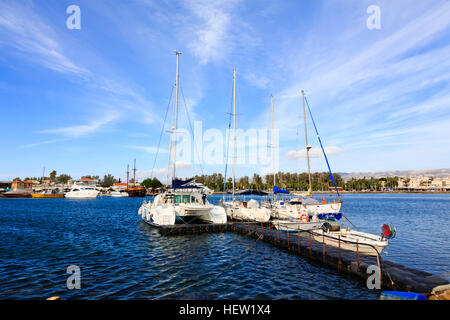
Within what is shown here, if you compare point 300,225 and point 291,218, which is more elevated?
point 291,218

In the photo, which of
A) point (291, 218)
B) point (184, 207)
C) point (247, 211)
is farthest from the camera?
point (247, 211)

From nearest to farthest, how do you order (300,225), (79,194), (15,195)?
(300,225), (79,194), (15,195)

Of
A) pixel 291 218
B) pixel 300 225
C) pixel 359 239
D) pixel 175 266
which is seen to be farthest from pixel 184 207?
pixel 359 239

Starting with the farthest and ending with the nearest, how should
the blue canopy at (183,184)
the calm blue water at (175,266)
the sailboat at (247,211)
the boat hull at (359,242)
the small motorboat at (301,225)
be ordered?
the sailboat at (247,211), the blue canopy at (183,184), the small motorboat at (301,225), the boat hull at (359,242), the calm blue water at (175,266)

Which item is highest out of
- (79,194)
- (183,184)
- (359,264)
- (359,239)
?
(183,184)

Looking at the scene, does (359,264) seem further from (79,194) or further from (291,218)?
(79,194)

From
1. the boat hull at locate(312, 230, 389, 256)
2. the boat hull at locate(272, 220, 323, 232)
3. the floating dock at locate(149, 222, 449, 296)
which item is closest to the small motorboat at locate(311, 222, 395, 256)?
the boat hull at locate(312, 230, 389, 256)

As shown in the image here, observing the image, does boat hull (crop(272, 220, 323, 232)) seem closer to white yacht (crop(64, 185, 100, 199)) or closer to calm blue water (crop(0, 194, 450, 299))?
calm blue water (crop(0, 194, 450, 299))

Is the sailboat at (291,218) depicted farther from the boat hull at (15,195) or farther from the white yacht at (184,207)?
the boat hull at (15,195)

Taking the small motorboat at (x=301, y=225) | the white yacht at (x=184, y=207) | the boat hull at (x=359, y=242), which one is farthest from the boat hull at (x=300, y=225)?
the white yacht at (x=184, y=207)

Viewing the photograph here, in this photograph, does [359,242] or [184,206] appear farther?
[184,206]

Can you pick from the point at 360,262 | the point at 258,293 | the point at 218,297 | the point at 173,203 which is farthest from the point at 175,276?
the point at 173,203
